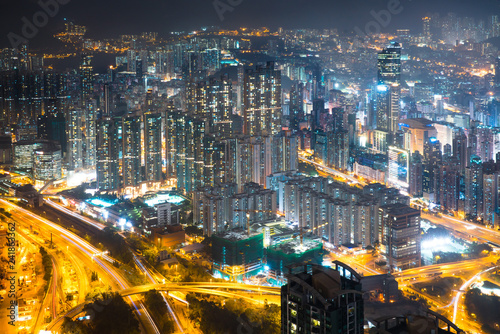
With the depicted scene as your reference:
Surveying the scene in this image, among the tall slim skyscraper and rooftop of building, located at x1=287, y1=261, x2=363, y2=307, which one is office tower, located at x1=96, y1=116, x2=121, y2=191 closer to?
the tall slim skyscraper

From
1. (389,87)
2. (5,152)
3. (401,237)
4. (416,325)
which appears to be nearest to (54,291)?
(401,237)

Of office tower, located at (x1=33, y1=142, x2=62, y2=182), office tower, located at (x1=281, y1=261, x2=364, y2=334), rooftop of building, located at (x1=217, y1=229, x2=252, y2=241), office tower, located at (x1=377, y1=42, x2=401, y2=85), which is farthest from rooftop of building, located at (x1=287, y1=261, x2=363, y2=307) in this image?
office tower, located at (x1=377, y1=42, x2=401, y2=85)

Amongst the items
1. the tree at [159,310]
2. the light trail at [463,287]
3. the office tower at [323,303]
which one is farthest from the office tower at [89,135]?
the office tower at [323,303]

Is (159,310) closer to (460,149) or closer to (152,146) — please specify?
(152,146)

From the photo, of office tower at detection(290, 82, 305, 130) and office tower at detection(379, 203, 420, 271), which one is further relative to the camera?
office tower at detection(290, 82, 305, 130)

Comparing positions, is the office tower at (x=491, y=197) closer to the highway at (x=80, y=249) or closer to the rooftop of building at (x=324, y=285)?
the highway at (x=80, y=249)
